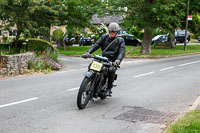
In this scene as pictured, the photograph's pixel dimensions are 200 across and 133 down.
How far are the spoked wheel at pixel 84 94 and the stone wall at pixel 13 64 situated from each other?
7078mm

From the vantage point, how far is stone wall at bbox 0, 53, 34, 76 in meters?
13.5

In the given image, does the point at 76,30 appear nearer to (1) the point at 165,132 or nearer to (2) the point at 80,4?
(2) the point at 80,4

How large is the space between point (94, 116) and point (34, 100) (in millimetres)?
2075

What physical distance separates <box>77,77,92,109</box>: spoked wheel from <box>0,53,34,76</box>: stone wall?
708cm

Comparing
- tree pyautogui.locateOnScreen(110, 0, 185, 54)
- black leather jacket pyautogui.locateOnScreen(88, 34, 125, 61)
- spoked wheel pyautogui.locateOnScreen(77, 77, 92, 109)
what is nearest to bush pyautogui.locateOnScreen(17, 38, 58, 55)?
tree pyautogui.locateOnScreen(110, 0, 185, 54)

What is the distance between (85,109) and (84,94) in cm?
32

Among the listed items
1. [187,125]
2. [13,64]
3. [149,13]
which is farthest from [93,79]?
[149,13]

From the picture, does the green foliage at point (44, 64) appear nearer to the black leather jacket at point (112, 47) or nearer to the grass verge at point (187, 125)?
the black leather jacket at point (112, 47)

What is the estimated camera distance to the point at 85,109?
7.27m

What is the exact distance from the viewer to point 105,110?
7.27 meters

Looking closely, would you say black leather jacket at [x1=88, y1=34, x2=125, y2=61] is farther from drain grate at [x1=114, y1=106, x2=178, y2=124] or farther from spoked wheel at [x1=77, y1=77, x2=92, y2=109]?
drain grate at [x1=114, y1=106, x2=178, y2=124]

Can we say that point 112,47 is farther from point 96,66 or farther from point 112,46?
point 96,66

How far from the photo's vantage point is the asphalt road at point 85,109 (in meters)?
5.91

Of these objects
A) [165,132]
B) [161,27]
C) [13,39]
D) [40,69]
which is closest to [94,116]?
[165,132]
